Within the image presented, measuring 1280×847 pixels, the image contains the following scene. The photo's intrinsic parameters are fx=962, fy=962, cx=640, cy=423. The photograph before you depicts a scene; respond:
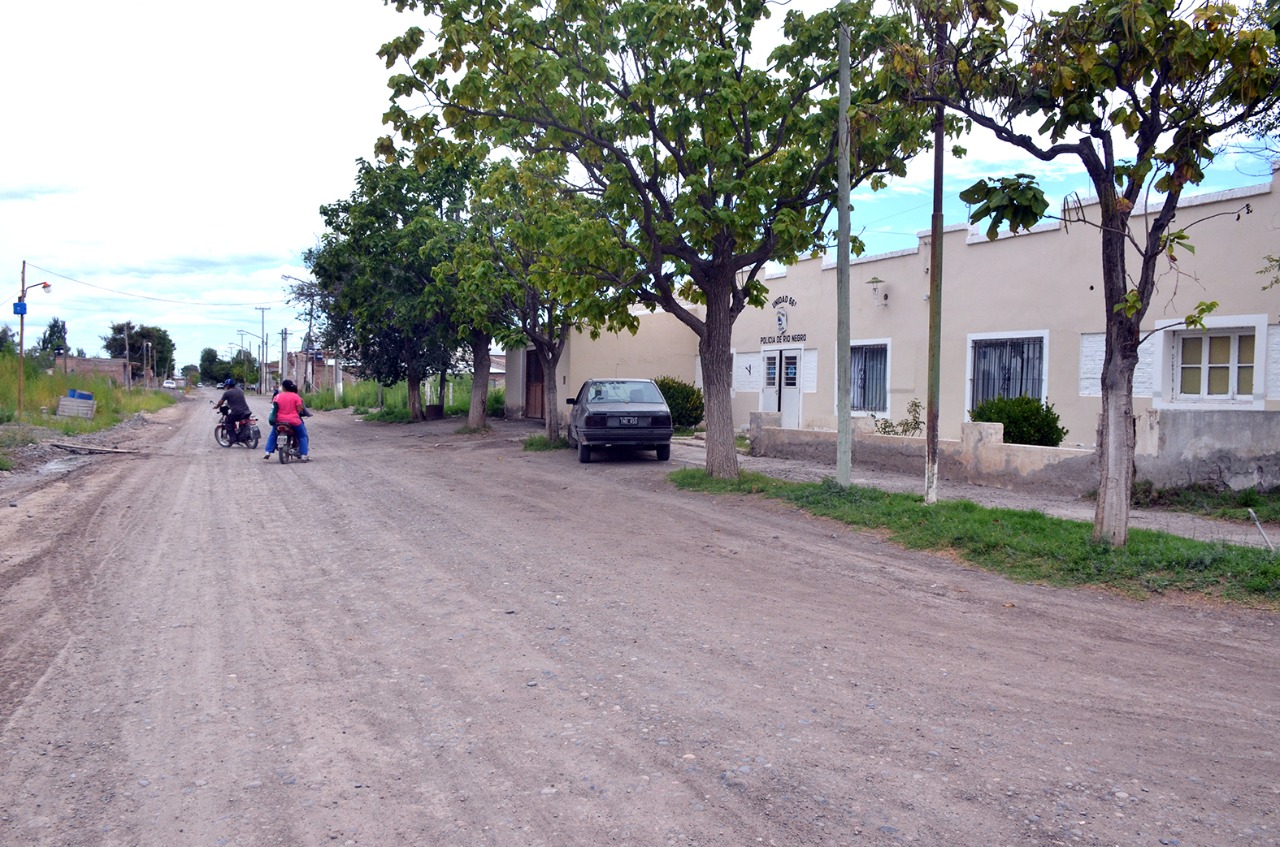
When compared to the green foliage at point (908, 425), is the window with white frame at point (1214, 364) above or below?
above

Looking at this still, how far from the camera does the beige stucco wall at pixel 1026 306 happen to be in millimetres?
13750

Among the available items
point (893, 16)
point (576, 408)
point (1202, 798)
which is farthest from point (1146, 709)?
point (576, 408)

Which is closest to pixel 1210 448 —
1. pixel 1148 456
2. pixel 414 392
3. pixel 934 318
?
pixel 1148 456

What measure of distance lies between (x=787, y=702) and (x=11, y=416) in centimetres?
2756

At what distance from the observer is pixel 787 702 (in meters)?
5.11

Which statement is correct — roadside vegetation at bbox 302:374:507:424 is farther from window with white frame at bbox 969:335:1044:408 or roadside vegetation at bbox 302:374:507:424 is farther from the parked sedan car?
window with white frame at bbox 969:335:1044:408

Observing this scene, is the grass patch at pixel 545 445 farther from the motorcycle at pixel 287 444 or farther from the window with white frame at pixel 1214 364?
the window with white frame at pixel 1214 364

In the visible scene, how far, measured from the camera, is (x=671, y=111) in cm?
1329

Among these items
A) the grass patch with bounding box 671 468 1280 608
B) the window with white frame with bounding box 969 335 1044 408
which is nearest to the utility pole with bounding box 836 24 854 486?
the grass patch with bounding box 671 468 1280 608

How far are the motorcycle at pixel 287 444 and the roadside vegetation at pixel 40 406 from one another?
494 centimetres

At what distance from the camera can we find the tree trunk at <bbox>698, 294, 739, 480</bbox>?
577 inches

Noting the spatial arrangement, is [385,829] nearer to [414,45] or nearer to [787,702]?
[787,702]

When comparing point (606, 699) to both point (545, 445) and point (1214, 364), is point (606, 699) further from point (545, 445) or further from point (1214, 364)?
point (545, 445)

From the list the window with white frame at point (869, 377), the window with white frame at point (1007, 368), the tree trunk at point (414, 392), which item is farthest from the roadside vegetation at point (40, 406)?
the window with white frame at point (1007, 368)
